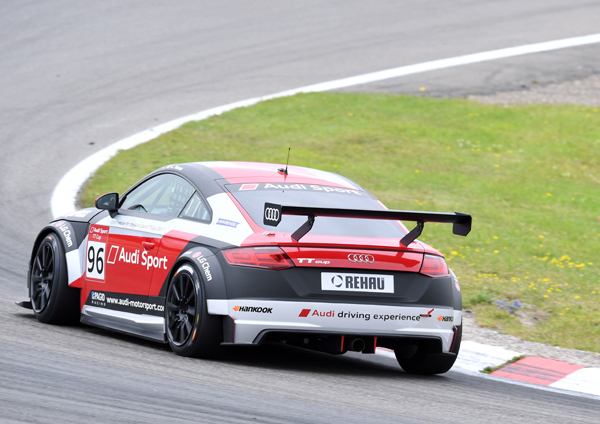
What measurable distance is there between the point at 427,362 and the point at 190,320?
1755mm

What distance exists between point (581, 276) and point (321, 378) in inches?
202

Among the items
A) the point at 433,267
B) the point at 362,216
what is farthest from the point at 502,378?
the point at 362,216

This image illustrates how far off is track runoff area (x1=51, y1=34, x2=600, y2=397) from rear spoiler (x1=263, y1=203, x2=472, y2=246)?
1.48 m

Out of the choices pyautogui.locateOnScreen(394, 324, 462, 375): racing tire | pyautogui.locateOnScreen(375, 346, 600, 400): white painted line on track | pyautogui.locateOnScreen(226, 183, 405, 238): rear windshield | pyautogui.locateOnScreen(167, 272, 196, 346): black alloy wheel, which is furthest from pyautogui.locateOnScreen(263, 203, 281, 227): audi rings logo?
pyautogui.locateOnScreen(375, 346, 600, 400): white painted line on track

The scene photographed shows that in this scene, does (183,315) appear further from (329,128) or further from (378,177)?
(329,128)

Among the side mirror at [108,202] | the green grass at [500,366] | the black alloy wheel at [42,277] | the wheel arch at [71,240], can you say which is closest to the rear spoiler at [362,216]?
the green grass at [500,366]

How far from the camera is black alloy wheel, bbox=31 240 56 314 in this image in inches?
277

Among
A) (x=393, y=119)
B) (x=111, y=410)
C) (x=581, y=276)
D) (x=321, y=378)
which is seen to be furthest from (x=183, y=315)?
(x=393, y=119)

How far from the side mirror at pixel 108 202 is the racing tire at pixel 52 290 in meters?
0.59

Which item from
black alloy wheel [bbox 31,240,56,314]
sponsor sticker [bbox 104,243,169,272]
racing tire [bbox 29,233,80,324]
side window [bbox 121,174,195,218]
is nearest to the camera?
sponsor sticker [bbox 104,243,169,272]

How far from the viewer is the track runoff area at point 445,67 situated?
6.63 m

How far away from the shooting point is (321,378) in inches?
223

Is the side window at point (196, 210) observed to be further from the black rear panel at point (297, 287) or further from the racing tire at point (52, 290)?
the racing tire at point (52, 290)

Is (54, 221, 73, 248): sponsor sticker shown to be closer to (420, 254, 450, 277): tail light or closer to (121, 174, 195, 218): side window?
(121, 174, 195, 218): side window
